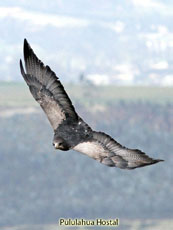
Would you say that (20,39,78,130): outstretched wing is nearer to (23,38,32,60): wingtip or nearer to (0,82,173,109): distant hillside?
(23,38,32,60): wingtip

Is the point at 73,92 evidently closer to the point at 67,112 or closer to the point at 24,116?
the point at 24,116

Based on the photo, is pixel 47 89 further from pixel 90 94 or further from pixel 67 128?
Result: pixel 90 94

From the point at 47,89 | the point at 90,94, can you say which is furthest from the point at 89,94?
the point at 47,89

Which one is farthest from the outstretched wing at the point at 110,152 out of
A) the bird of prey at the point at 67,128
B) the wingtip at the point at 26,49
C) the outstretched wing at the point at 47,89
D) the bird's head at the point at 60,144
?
the wingtip at the point at 26,49

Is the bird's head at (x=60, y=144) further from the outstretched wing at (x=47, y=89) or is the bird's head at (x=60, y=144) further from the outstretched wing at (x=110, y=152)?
the outstretched wing at (x=47, y=89)

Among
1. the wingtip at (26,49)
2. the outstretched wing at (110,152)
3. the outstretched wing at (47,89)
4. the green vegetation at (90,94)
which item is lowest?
the outstretched wing at (110,152)

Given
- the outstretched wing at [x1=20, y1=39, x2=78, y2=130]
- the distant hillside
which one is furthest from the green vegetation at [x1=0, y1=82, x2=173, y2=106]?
the outstretched wing at [x1=20, y1=39, x2=78, y2=130]

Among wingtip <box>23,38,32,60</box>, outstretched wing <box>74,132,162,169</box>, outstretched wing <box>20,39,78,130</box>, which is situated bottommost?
outstretched wing <box>74,132,162,169</box>
